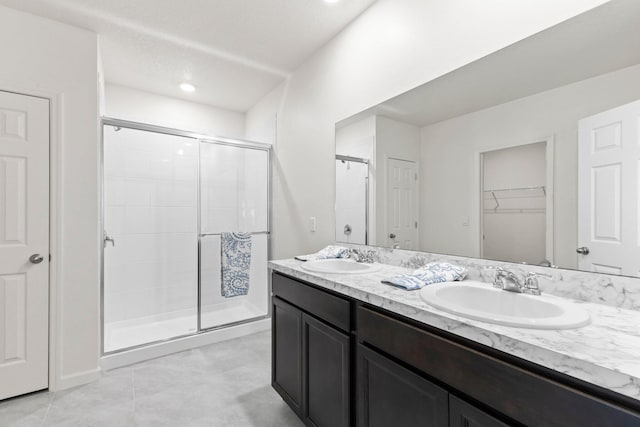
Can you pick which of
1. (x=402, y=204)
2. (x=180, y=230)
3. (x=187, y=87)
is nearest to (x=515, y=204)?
(x=402, y=204)

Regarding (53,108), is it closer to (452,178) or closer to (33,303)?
(33,303)

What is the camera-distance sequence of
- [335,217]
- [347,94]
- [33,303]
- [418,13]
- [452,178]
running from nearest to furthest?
[452,178], [418,13], [33,303], [347,94], [335,217]

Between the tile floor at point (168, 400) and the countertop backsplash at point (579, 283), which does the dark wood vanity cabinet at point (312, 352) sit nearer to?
the tile floor at point (168, 400)

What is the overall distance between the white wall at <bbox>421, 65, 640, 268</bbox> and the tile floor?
4.56ft

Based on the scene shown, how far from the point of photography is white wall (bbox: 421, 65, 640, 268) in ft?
3.60

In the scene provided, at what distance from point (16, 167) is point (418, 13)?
263 cm

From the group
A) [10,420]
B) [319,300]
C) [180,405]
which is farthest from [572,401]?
[10,420]

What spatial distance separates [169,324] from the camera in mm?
3152

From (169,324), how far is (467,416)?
310cm

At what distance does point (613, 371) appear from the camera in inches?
23.0

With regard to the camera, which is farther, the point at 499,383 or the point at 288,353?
the point at 288,353

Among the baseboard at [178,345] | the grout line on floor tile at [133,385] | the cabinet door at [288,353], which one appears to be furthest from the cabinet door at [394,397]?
the baseboard at [178,345]

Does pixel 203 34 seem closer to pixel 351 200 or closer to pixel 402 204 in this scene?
pixel 351 200

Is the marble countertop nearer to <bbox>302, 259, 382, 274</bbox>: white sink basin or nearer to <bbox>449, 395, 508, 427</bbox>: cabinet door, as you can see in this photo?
<bbox>449, 395, 508, 427</bbox>: cabinet door
